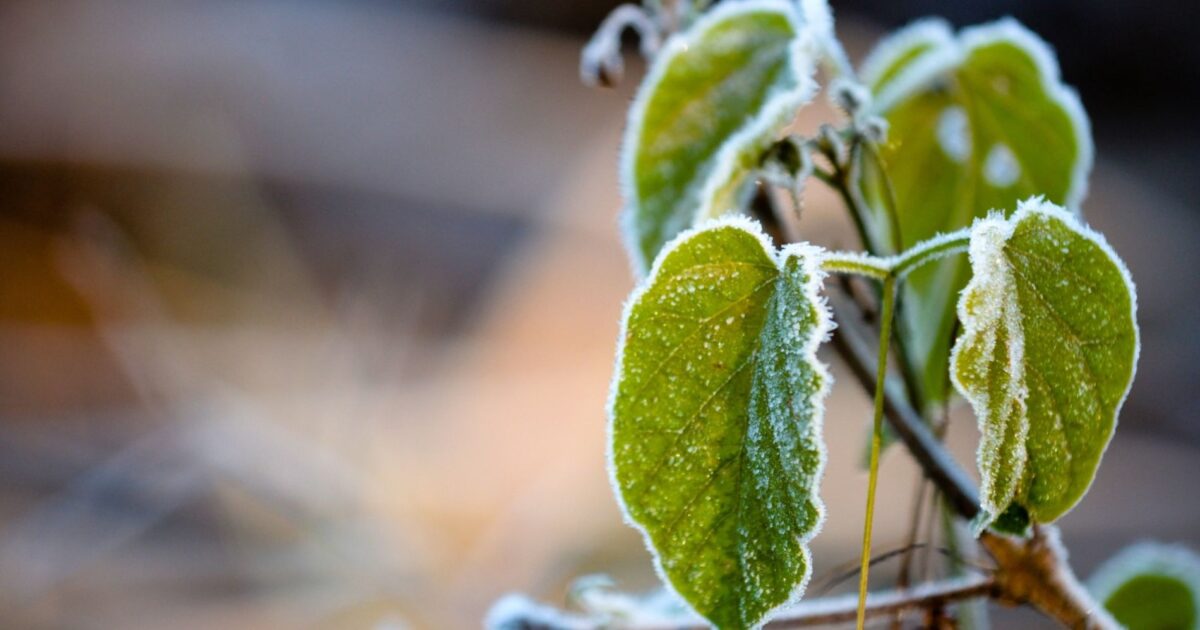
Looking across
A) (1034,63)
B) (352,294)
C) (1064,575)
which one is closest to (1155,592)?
(1064,575)

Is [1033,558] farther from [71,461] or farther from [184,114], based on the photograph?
[184,114]

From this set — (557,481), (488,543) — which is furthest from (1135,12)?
(488,543)

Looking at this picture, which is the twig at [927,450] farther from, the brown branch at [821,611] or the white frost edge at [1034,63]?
the white frost edge at [1034,63]

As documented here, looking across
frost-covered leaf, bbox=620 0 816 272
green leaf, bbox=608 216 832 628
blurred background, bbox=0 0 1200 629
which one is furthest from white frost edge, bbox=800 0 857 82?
blurred background, bbox=0 0 1200 629

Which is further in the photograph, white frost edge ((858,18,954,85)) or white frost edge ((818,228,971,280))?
white frost edge ((858,18,954,85))

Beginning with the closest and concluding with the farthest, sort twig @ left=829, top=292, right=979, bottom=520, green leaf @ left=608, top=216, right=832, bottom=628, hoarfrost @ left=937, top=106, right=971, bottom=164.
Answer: green leaf @ left=608, top=216, right=832, bottom=628 < twig @ left=829, top=292, right=979, bottom=520 < hoarfrost @ left=937, top=106, right=971, bottom=164

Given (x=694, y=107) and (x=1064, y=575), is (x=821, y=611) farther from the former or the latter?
(x=694, y=107)

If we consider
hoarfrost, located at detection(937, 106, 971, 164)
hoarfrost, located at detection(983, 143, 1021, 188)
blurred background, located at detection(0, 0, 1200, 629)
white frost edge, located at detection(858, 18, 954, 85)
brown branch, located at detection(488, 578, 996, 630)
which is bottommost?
brown branch, located at detection(488, 578, 996, 630)

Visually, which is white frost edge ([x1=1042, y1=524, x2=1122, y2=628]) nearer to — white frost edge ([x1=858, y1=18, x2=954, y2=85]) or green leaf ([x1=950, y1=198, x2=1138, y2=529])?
green leaf ([x1=950, y1=198, x2=1138, y2=529])
